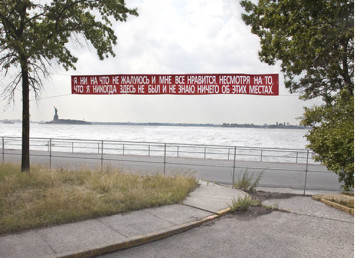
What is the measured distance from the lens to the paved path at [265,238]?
456 cm

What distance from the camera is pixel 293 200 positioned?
26.9 feet

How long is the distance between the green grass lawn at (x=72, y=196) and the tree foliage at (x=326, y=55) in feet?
13.4

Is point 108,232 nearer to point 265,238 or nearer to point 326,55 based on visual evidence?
point 265,238

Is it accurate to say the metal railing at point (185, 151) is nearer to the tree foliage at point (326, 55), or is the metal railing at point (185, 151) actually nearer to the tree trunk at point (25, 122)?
the tree foliage at point (326, 55)

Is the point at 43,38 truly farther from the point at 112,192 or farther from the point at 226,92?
the point at 226,92

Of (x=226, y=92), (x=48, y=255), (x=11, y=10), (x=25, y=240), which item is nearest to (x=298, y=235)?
(x=48, y=255)

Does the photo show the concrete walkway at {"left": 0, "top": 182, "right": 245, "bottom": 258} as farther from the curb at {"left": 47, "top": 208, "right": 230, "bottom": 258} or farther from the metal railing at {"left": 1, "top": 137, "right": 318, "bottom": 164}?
the metal railing at {"left": 1, "top": 137, "right": 318, "bottom": 164}

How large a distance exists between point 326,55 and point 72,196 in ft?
29.0

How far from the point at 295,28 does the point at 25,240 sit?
8397mm

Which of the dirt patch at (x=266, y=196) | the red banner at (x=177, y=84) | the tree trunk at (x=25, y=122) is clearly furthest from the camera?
the red banner at (x=177, y=84)

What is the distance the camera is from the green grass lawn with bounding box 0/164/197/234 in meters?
5.59

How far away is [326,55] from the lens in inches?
363

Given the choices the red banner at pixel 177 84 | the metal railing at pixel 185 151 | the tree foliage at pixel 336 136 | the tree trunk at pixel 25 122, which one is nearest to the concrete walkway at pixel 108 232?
the tree foliage at pixel 336 136

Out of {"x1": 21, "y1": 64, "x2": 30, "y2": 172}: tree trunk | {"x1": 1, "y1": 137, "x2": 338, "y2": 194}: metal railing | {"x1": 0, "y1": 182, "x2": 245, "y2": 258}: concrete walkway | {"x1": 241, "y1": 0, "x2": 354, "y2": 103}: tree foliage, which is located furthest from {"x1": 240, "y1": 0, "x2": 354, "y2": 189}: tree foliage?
{"x1": 21, "y1": 64, "x2": 30, "y2": 172}: tree trunk
